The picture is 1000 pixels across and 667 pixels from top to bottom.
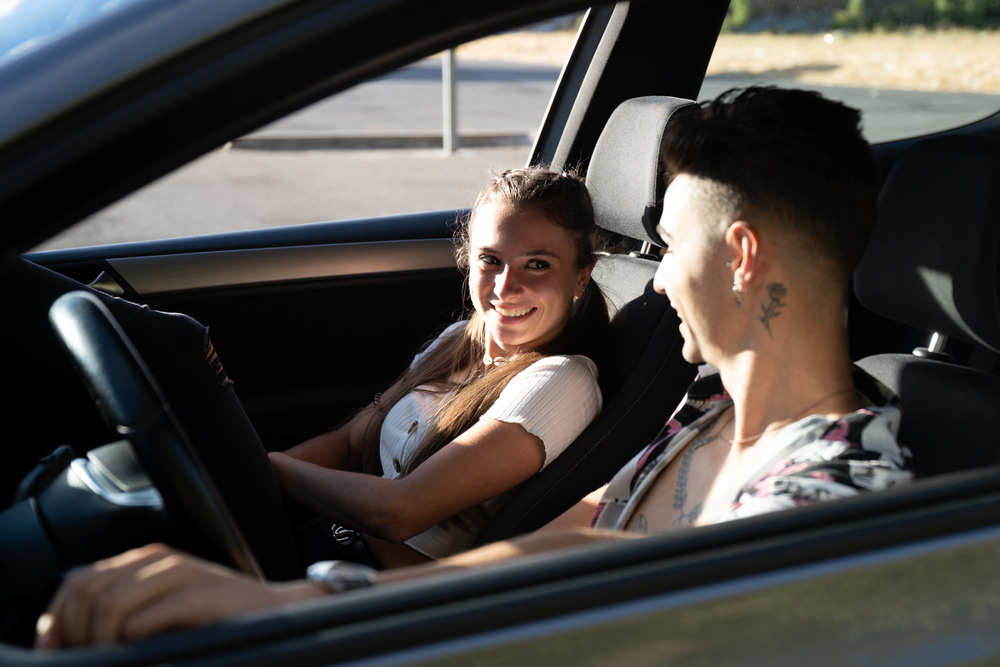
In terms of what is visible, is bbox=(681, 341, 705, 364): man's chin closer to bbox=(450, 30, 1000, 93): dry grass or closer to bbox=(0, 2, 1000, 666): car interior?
bbox=(0, 2, 1000, 666): car interior

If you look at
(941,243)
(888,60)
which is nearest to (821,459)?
(941,243)

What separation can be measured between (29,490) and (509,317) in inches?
51.1

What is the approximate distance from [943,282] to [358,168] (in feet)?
34.0

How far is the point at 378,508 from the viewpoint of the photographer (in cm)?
191

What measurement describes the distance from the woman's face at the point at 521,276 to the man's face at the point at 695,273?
28.2 inches

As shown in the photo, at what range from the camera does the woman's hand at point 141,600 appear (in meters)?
0.80

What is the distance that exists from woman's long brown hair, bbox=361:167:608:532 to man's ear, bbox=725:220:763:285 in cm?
84

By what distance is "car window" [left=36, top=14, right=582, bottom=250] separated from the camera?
8.59 meters

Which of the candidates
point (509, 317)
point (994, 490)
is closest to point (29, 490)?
point (994, 490)

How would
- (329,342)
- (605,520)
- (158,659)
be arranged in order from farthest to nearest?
(329,342), (605,520), (158,659)

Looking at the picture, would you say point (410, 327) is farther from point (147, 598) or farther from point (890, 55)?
point (890, 55)

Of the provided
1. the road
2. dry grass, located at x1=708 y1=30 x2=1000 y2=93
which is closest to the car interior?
the road

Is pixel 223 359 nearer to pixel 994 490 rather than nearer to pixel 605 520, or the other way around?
pixel 605 520

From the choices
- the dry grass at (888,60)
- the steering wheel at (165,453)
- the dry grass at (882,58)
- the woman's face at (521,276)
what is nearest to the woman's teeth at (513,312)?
the woman's face at (521,276)
